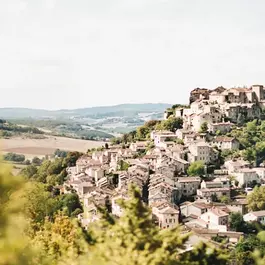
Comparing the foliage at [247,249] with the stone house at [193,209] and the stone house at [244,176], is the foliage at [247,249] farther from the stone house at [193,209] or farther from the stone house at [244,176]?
the stone house at [244,176]

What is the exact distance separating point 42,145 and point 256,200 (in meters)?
52.9

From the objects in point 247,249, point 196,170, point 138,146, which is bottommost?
point 247,249

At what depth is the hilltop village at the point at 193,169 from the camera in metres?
36.2

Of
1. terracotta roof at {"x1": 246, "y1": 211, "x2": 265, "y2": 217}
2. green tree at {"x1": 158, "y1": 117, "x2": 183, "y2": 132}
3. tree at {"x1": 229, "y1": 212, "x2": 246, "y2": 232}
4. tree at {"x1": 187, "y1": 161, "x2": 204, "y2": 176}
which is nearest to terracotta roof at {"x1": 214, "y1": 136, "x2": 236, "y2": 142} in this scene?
tree at {"x1": 187, "y1": 161, "x2": 204, "y2": 176}

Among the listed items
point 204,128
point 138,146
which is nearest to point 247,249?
point 204,128

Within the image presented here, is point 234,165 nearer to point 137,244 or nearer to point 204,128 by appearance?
point 204,128

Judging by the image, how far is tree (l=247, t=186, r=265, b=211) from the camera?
125 ft

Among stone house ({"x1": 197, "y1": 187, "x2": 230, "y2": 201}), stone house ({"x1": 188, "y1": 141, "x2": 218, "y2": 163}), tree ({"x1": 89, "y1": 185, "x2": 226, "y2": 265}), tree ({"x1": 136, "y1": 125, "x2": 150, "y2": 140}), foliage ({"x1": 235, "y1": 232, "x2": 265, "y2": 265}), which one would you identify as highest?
tree ({"x1": 89, "y1": 185, "x2": 226, "y2": 265})

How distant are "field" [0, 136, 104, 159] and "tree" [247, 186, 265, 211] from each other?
38.9m

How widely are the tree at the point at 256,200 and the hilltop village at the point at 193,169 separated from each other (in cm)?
23

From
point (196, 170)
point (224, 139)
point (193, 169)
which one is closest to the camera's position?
point (196, 170)

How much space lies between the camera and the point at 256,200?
38.4 metres

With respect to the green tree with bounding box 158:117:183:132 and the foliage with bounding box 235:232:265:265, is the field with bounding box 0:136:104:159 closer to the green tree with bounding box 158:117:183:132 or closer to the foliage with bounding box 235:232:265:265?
the green tree with bounding box 158:117:183:132

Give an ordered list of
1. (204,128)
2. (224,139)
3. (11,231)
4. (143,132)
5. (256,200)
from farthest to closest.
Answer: (143,132)
(204,128)
(224,139)
(256,200)
(11,231)
